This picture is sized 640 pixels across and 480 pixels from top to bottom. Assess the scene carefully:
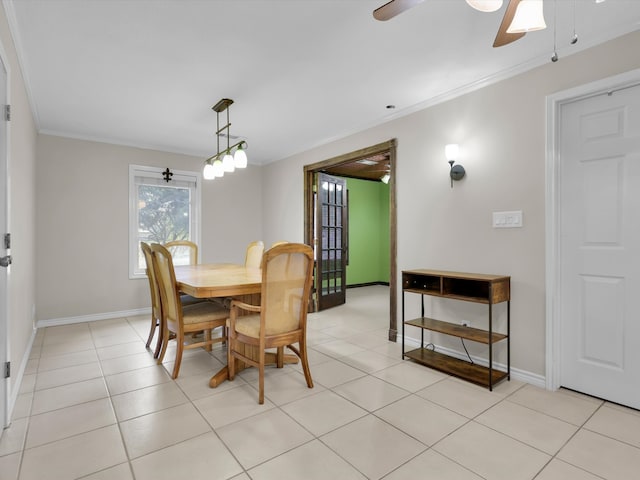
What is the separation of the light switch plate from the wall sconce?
0.48 m

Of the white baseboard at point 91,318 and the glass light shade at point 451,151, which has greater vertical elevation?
the glass light shade at point 451,151

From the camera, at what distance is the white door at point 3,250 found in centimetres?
191

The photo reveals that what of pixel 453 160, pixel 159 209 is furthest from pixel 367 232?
pixel 453 160

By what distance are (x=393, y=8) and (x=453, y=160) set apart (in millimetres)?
1863

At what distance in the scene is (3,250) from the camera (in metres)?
1.90

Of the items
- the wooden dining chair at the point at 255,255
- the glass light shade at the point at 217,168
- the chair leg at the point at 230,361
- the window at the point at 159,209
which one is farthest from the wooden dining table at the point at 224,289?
the window at the point at 159,209

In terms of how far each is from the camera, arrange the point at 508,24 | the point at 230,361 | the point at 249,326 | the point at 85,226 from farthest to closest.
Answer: the point at 85,226
the point at 230,361
the point at 249,326
the point at 508,24

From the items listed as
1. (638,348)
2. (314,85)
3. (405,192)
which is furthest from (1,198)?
(638,348)

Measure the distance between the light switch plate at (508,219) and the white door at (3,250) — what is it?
3330mm

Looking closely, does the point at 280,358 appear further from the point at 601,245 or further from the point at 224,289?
the point at 601,245

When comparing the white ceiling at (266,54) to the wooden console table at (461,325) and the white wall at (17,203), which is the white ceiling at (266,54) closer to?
the white wall at (17,203)

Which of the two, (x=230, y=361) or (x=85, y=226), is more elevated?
(x=85, y=226)

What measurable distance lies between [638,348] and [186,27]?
3537mm

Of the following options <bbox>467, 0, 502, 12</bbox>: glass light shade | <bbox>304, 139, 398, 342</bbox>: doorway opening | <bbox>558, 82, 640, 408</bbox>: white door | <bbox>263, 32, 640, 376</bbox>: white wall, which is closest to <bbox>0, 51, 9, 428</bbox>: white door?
<bbox>467, 0, 502, 12</bbox>: glass light shade
